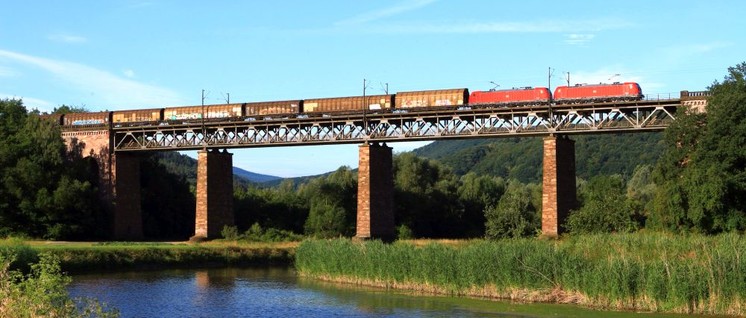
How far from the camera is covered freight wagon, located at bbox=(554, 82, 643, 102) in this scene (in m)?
60.8

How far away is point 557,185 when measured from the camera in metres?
60.6

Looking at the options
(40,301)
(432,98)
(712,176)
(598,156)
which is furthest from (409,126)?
(598,156)

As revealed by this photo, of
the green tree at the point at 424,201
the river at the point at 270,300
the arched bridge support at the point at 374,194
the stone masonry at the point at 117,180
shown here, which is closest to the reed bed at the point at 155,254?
the river at the point at 270,300

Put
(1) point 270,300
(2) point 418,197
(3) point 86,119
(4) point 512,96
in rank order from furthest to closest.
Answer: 1. (2) point 418,197
2. (3) point 86,119
3. (4) point 512,96
4. (1) point 270,300

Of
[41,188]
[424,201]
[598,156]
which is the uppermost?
[598,156]

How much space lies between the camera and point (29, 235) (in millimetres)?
74375

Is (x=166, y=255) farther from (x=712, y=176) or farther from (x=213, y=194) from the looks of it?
(x=712, y=176)

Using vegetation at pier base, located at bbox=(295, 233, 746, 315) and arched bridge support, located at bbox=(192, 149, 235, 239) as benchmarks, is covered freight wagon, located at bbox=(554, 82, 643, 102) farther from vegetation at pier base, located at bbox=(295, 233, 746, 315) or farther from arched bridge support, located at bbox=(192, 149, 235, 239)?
arched bridge support, located at bbox=(192, 149, 235, 239)

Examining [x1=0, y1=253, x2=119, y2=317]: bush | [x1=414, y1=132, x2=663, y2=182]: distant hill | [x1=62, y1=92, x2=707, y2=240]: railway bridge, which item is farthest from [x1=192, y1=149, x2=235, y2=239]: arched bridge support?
[x1=414, y1=132, x2=663, y2=182]: distant hill

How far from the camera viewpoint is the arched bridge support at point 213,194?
75.6 metres

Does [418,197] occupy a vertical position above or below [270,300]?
above

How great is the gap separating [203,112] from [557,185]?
3250 centimetres

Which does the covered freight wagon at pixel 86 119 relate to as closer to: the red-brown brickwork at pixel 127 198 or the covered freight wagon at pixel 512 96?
the red-brown brickwork at pixel 127 198

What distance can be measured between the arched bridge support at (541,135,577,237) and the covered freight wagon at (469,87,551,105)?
10.9 ft
